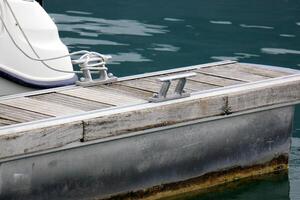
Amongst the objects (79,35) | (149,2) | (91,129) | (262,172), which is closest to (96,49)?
(79,35)

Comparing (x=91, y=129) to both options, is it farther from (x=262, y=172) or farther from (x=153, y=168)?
(x=262, y=172)

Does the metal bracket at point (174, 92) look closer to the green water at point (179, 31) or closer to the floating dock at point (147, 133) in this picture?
the floating dock at point (147, 133)

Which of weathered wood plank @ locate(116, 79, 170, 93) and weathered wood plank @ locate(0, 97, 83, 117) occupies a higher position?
weathered wood plank @ locate(0, 97, 83, 117)

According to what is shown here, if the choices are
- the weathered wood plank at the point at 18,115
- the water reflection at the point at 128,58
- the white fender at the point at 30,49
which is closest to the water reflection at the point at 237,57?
the water reflection at the point at 128,58

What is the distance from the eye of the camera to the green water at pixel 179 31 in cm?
1337

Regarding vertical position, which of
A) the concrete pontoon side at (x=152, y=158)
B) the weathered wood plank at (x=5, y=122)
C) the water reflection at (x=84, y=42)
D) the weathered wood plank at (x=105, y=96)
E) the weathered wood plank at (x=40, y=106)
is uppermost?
the weathered wood plank at (x=5, y=122)

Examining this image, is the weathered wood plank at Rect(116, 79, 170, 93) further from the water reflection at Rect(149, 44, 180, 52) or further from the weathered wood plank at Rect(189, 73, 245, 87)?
the water reflection at Rect(149, 44, 180, 52)

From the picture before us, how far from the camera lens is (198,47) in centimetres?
1397

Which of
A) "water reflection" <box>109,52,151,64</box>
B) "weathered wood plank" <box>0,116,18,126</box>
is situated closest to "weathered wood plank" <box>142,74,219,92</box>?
"weathered wood plank" <box>0,116,18,126</box>

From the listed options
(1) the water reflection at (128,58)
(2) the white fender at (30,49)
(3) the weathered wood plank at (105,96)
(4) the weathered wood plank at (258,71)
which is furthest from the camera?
(1) the water reflection at (128,58)

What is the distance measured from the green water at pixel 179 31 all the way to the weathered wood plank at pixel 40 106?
11.1 feet

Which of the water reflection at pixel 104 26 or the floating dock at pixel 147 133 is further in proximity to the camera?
the water reflection at pixel 104 26

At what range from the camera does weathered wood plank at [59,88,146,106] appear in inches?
332

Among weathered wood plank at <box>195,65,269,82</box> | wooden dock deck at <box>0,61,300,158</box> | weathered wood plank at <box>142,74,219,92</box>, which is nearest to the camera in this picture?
wooden dock deck at <box>0,61,300,158</box>
